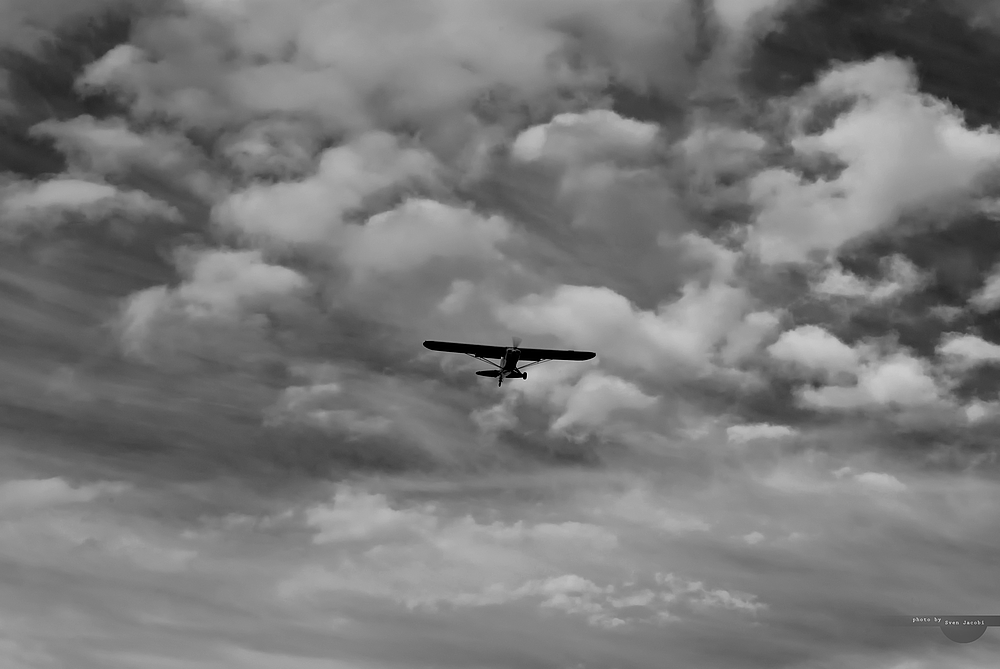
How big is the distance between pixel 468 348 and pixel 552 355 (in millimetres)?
11804

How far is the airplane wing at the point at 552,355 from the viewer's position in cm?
11119

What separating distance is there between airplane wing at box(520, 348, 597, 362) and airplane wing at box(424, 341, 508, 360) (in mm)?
3538

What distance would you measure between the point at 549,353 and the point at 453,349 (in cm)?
1335

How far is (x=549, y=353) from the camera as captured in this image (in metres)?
112

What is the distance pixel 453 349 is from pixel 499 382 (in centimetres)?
782

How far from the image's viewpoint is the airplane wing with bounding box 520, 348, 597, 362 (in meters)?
111

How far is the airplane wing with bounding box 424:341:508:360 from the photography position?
361 ft

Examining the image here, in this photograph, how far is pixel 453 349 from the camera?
111m

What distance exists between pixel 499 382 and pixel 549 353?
27.1ft

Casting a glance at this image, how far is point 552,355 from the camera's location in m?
113

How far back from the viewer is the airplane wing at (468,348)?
110125mm

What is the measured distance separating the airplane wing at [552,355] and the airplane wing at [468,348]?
11.6 ft

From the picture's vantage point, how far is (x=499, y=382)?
110188mm
